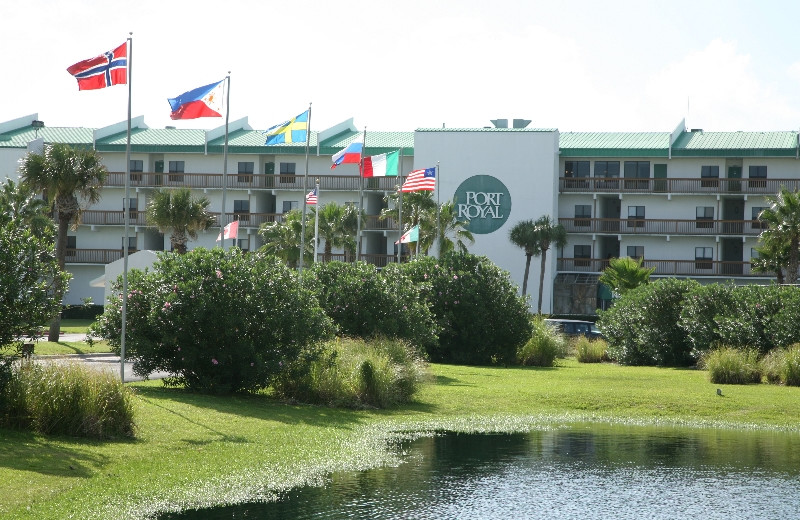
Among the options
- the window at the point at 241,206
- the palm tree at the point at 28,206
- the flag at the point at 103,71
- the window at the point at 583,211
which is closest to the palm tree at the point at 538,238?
the window at the point at 583,211

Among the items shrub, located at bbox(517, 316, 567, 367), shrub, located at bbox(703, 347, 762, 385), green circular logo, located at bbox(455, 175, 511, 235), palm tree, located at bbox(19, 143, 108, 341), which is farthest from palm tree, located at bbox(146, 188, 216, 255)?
shrub, located at bbox(703, 347, 762, 385)

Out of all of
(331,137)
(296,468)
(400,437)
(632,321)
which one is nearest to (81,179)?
(632,321)

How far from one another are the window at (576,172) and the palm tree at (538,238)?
5.36 meters

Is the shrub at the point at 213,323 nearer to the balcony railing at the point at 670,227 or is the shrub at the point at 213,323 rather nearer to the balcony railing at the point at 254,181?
the balcony railing at the point at 254,181

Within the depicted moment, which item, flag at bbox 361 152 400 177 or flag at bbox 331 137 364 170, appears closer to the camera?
flag at bbox 331 137 364 170

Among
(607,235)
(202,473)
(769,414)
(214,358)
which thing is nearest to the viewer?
(202,473)

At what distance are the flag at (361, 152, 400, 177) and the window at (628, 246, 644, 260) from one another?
40.6 m

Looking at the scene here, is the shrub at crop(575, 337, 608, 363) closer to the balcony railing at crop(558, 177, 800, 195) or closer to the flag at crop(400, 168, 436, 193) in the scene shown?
the flag at crop(400, 168, 436, 193)

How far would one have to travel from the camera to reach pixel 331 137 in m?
83.0

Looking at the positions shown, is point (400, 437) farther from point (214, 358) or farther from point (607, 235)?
point (607, 235)

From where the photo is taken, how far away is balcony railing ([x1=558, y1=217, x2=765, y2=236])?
7500 cm

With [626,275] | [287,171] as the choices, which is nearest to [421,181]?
[626,275]

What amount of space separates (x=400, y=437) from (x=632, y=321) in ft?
86.1

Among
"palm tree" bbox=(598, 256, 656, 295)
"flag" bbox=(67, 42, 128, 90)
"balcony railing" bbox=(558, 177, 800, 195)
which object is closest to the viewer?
"flag" bbox=(67, 42, 128, 90)
